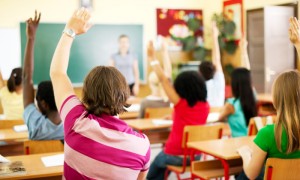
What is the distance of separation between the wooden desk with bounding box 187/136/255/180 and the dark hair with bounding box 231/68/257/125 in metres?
0.61

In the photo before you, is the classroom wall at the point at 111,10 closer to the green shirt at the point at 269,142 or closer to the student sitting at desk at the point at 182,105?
the student sitting at desk at the point at 182,105

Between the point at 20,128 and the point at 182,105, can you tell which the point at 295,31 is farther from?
the point at 20,128

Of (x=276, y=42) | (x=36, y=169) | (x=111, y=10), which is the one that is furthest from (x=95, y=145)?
(x=111, y=10)

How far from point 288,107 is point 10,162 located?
69.3 inches

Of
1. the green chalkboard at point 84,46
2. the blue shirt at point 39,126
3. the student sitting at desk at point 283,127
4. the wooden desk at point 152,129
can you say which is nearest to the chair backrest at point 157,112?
the wooden desk at point 152,129

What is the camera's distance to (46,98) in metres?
3.28

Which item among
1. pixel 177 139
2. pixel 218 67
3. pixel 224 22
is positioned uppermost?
pixel 224 22

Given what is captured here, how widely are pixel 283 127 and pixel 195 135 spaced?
1419 mm

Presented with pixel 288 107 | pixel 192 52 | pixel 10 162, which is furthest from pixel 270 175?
pixel 192 52

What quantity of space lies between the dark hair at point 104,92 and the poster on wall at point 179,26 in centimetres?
732

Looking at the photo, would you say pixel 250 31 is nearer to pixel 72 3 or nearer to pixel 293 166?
pixel 72 3

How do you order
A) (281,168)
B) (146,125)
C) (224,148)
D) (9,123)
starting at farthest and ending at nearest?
(146,125) < (9,123) < (224,148) < (281,168)

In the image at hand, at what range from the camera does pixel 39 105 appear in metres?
3.33

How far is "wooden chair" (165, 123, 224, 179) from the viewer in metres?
3.96
